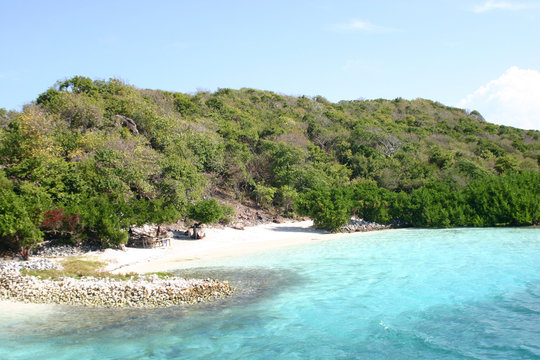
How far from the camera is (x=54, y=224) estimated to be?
15.2 metres

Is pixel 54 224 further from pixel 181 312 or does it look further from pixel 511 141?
pixel 511 141

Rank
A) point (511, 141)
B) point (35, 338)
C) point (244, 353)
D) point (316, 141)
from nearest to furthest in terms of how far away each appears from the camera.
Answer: point (244, 353), point (35, 338), point (316, 141), point (511, 141)

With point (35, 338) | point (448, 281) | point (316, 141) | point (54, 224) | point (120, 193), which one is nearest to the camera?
point (35, 338)

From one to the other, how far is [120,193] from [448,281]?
1464 centimetres

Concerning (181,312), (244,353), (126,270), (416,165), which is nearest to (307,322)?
(244,353)

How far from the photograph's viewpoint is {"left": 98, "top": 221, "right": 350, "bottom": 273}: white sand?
49.5 feet

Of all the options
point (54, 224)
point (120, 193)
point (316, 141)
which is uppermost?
point (316, 141)

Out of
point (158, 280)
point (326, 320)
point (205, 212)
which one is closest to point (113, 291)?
point (158, 280)

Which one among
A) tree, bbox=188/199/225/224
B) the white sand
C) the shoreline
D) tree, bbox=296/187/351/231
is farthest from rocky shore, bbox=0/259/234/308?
tree, bbox=296/187/351/231

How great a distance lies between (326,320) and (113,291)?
5621mm

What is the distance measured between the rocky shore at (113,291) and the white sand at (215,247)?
9.45 feet

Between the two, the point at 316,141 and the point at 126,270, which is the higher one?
the point at 316,141

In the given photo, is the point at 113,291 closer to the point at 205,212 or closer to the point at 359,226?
the point at 205,212

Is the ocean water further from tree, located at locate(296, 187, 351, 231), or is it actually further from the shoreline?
tree, located at locate(296, 187, 351, 231)
